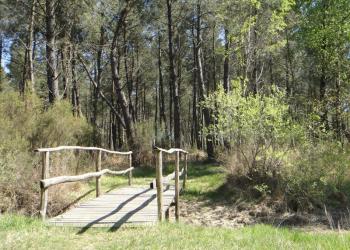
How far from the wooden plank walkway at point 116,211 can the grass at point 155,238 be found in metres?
0.55

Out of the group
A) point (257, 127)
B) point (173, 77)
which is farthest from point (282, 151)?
point (173, 77)

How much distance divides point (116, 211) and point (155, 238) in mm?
2716

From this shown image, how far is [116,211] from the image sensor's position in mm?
8406

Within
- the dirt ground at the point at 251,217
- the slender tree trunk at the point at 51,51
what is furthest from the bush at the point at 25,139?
the dirt ground at the point at 251,217

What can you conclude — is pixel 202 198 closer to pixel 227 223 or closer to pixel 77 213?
pixel 227 223

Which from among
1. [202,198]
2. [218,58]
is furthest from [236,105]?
[218,58]

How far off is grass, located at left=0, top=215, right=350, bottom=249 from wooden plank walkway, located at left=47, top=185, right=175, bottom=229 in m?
0.55

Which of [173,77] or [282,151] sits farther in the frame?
[173,77]

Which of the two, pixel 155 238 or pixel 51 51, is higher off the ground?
pixel 51 51

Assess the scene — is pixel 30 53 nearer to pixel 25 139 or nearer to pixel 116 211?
pixel 25 139

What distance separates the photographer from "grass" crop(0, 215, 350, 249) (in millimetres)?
5363

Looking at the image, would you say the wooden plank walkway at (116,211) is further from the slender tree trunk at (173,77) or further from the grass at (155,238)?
the slender tree trunk at (173,77)

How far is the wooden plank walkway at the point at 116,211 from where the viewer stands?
730 centimetres

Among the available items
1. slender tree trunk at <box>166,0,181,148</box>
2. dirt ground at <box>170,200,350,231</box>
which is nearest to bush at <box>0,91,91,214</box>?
dirt ground at <box>170,200,350,231</box>
